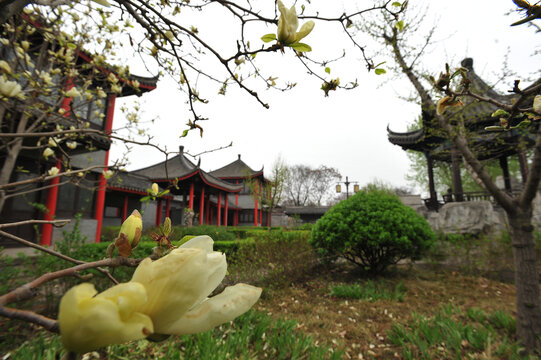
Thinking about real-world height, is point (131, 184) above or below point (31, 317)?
above

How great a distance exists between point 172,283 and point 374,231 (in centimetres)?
481

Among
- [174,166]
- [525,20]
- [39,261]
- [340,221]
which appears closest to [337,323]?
[340,221]

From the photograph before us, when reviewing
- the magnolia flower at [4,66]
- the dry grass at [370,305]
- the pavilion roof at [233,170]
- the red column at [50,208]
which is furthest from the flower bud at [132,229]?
the pavilion roof at [233,170]

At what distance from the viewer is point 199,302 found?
13.5 inches

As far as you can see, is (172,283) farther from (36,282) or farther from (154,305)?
(36,282)

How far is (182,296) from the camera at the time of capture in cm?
29

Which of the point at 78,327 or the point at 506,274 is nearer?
the point at 78,327

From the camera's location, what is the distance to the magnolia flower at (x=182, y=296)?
29cm

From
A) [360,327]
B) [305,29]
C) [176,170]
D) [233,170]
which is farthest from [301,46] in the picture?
[233,170]

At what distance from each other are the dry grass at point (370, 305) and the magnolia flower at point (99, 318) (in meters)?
2.84

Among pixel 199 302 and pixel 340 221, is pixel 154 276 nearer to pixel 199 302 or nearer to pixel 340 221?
pixel 199 302

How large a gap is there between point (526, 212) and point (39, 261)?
5.38 meters

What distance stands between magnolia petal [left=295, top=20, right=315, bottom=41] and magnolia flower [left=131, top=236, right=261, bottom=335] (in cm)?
67

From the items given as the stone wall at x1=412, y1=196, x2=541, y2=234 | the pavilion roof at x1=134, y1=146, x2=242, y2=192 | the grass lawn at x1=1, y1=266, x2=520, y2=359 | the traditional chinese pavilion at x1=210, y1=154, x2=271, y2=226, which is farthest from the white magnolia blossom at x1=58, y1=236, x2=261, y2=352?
the traditional chinese pavilion at x1=210, y1=154, x2=271, y2=226
